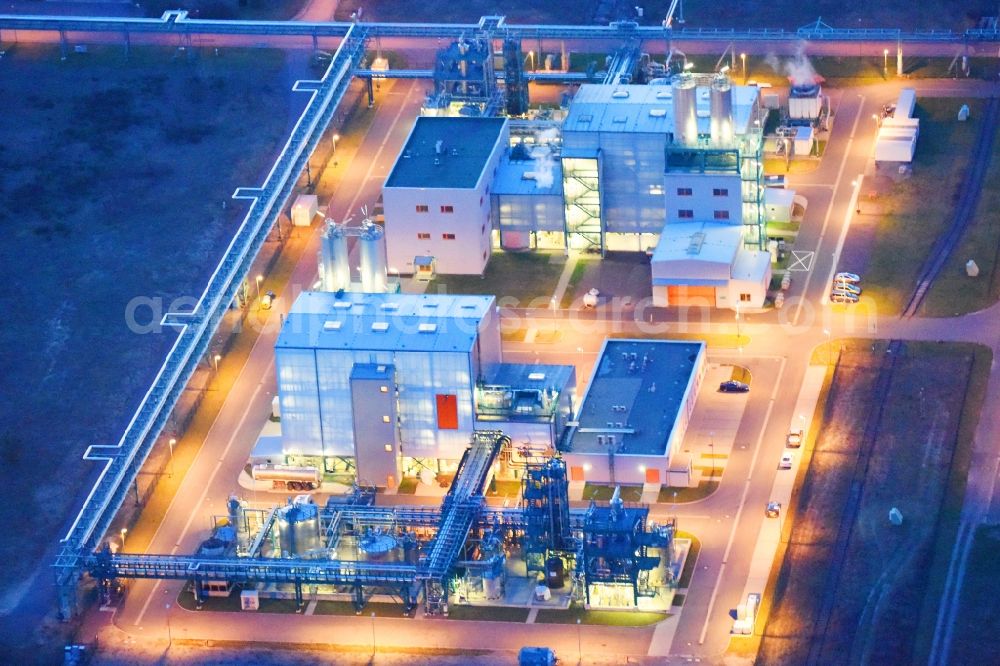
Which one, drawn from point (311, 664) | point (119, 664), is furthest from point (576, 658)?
point (119, 664)

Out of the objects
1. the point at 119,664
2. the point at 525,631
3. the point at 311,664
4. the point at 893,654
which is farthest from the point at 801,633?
the point at 119,664

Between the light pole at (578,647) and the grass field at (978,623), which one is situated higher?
the grass field at (978,623)

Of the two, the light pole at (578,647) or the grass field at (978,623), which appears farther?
the light pole at (578,647)

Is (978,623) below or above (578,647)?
above

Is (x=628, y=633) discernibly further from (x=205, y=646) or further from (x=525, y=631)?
(x=205, y=646)

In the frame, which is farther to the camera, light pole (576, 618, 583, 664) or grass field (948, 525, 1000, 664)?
light pole (576, 618, 583, 664)

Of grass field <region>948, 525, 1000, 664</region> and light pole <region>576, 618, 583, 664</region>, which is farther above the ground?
grass field <region>948, 525, 1000, 664</region>

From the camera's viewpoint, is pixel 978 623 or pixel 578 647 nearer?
pixel 978 623

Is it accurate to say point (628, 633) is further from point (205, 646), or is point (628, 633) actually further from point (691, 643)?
point (205, 646)

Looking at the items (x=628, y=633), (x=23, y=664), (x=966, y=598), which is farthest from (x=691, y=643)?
(x=23, y=664)
